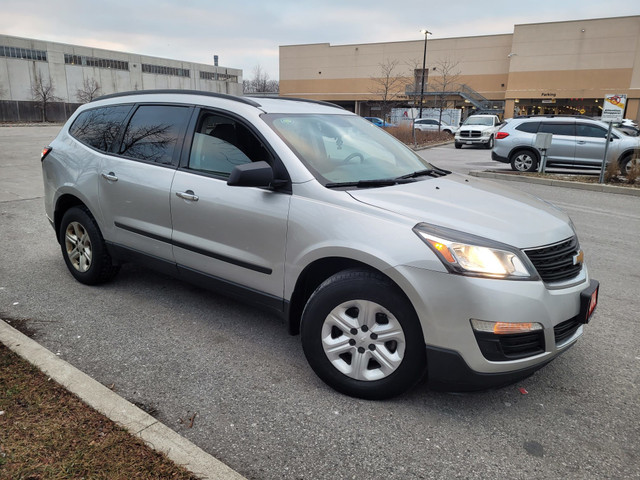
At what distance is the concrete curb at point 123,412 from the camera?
2.30 m

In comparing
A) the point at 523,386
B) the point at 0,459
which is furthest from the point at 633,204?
the point at 0,459

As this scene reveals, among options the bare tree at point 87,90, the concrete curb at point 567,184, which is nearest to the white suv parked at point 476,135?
the concrete curb at point 567,184

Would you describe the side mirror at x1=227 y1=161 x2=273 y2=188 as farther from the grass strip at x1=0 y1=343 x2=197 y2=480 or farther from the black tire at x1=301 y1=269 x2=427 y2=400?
the grass strip at x1=0 y1=343 x2=197 y2=480

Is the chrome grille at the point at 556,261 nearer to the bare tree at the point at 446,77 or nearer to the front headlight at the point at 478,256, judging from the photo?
the front headlight at the point at 478,256

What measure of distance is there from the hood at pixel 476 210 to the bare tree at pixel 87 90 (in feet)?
223

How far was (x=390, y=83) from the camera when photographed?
62312 millimetres

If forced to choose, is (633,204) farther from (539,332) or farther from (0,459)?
(0,459)

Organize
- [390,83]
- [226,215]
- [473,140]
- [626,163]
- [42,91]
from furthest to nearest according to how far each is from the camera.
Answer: [390,83] → [42,91] → [473,140] → [626,163] → [226,215]

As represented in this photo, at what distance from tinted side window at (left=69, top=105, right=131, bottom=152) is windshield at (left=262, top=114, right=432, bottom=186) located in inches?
69.1

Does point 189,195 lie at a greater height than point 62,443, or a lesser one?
greater

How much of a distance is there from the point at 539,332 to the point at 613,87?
57670 mm

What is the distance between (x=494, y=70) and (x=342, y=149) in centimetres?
6151

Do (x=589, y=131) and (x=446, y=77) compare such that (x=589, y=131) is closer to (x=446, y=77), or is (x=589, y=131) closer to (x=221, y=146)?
(x=221, y=146)

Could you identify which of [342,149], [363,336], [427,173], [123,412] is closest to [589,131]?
[427,173]
